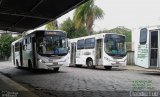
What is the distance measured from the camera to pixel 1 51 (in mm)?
80375

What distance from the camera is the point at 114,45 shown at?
1116 inches

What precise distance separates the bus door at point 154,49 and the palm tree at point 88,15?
2098cm

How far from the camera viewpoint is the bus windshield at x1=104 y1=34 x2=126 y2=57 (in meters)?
28.2

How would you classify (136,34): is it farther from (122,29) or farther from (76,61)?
(122,29)

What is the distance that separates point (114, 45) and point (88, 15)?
560 inches

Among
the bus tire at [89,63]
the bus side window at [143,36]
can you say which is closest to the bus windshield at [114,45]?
the bus tire at [89,63]

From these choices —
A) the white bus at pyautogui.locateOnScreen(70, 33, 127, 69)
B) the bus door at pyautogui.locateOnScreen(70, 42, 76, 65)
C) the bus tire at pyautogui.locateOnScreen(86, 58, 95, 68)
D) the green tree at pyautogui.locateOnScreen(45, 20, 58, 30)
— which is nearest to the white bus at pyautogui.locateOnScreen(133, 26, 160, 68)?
the white bus at pyautogui.locateOnScreen(70, 33, 127, 69)

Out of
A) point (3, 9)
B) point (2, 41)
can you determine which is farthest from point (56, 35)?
point (2, 41)

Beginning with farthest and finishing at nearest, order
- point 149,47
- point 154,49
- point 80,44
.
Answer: point 80,44, point 149,47, point 154,49

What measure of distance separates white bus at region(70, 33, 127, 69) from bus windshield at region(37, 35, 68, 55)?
532 cm

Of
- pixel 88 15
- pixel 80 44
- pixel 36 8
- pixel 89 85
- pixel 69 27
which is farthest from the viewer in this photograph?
pixel 69 27

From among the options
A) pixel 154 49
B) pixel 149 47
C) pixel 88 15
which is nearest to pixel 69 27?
pixel 88 15

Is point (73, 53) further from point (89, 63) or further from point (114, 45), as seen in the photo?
→ point (114, 45)

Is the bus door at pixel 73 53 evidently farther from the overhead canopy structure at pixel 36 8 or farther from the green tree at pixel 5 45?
the green tree at pixel 5 45
